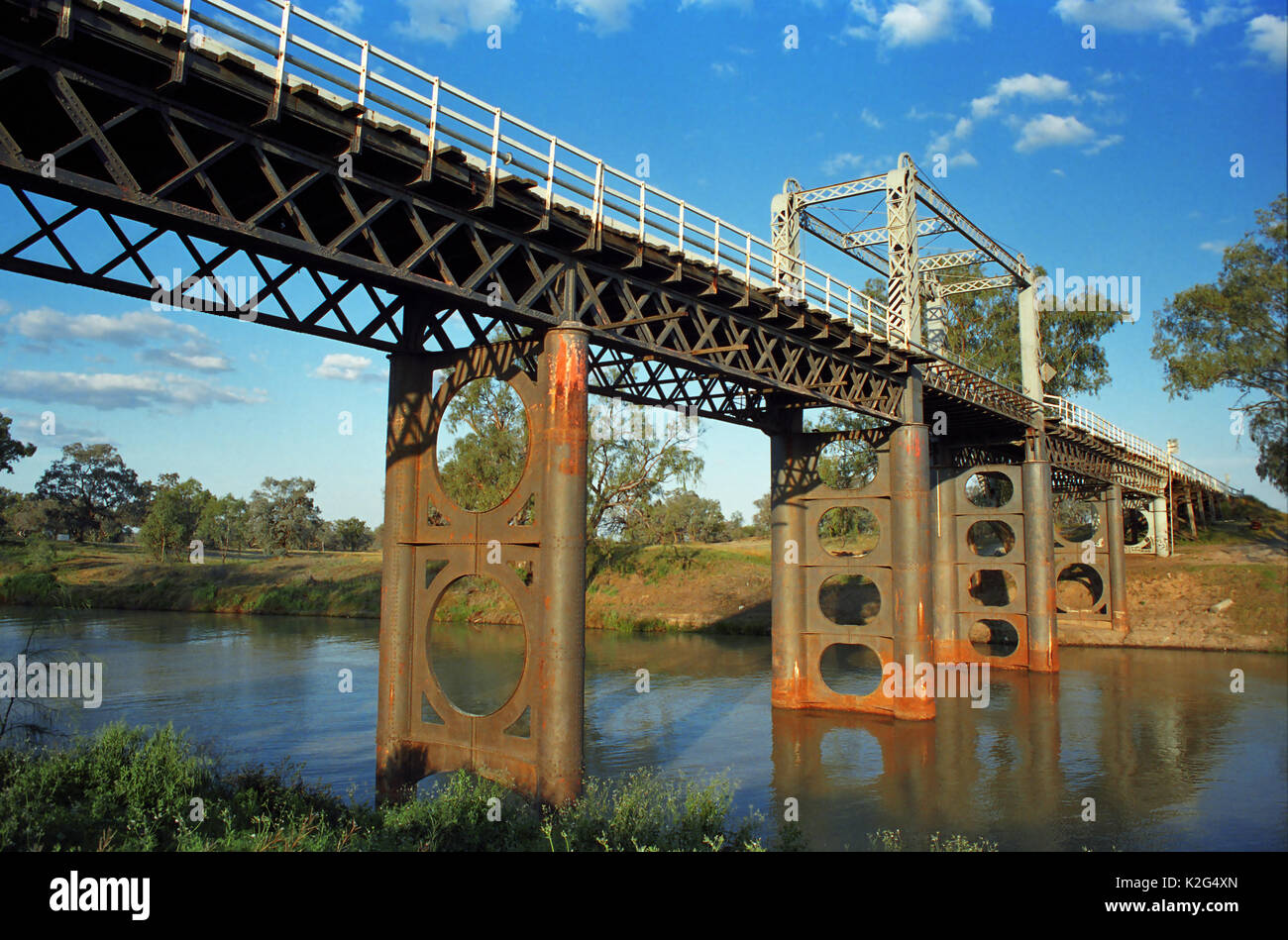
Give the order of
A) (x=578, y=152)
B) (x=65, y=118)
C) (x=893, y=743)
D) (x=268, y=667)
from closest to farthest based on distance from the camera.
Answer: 1. (x=65, y=118)
2. (x=578, y=152)
3. (x=893, y=743)
4. (x=268, y=667)

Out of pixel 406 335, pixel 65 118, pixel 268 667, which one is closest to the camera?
pixel 65 118

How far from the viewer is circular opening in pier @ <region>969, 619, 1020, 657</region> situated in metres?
42.3

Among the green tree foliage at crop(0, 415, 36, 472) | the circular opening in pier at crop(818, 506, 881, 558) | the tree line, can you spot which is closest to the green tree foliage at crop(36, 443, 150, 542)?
the tree line

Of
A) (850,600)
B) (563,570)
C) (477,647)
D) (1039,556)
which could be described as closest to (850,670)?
(1039,556)

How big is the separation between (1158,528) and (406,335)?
53.2 metres

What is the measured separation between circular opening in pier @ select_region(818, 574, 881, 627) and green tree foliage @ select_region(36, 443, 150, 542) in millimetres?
92054

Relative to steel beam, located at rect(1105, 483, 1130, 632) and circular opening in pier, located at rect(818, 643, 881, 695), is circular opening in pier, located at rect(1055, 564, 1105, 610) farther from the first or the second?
circular opening in pier, located at rect(818, 643, 881, 695)

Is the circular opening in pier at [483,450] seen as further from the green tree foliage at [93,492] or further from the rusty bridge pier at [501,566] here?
the green tree foliage at [93,492]

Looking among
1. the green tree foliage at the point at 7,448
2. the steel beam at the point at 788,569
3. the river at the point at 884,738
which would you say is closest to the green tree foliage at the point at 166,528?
the green tree foliage at the point at 7,448

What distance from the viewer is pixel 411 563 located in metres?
15.6

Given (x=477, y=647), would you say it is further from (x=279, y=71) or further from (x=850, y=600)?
(x=279, y=71)

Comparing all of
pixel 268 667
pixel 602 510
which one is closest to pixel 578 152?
pixel 268 667

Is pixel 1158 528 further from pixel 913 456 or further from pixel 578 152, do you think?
pixel 578 152

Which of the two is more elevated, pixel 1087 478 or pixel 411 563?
pixel 1087 478
